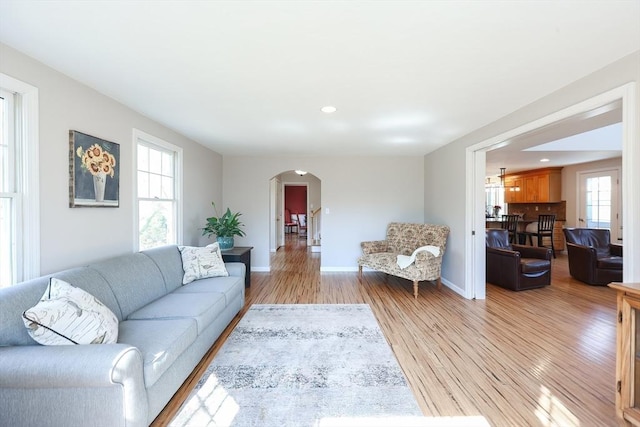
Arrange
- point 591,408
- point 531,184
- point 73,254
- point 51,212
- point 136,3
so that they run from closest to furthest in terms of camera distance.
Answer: point 136,3
point 591,408
point 51,212
point 73,254
point 531,184

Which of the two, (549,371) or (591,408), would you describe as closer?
(591,408)

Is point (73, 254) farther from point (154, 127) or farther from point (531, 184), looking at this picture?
point (531, 184)

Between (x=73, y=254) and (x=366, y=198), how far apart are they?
4.42 meters

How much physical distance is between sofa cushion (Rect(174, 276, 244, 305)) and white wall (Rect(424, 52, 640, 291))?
3051mm

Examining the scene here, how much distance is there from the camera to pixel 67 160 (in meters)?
2.23

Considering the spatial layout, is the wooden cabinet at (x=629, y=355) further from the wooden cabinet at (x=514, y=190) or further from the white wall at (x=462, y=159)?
the wooden cabinet at (x=514, y=190)

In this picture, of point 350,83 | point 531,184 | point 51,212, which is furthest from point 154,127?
point 531,184

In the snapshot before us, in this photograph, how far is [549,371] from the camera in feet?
7.18

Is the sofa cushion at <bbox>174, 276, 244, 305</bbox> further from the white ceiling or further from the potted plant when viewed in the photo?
the white ceiling

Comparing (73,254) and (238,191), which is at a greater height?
(238,191)

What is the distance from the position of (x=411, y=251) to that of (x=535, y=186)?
5.53 m

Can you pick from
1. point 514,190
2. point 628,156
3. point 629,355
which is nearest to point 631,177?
point 628,156

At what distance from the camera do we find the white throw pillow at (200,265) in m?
3.11

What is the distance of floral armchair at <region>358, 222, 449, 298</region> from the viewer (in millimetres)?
4066
